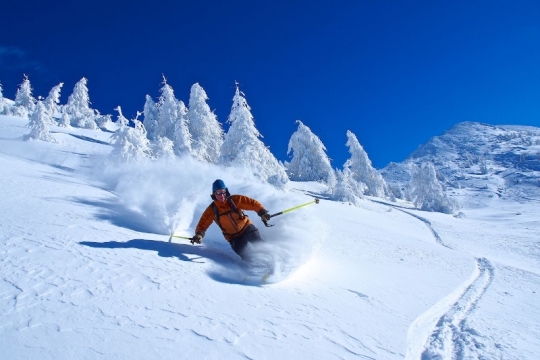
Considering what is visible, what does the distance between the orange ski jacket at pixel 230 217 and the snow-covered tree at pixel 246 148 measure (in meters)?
22.0

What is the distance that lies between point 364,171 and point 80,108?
49787 mm

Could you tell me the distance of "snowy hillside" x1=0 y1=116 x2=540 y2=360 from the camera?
3.47 metres

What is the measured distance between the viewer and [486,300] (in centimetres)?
700

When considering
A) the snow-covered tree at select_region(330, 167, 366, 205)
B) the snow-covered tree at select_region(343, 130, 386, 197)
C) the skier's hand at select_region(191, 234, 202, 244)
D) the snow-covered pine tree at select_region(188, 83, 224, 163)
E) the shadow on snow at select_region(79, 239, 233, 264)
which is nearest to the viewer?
the shadow on snow at select_region(79, 239, 233, 264)

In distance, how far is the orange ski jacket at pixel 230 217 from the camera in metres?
7.68

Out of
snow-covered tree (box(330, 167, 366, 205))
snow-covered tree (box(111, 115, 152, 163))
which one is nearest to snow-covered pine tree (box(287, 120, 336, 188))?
snow-covered tree (box(330, 167, 366, 205))

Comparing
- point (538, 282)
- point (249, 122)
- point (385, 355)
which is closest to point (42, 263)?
point (385, 355)

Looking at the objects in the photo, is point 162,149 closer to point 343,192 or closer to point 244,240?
point 343,192

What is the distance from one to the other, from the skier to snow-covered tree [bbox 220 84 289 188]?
2201cm

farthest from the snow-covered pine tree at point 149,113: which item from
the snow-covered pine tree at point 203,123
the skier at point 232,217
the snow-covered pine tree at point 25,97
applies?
the skier at point 232,217

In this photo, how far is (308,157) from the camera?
46938 mm

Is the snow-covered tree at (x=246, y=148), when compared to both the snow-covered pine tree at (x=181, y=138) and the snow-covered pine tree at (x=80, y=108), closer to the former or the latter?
the snow-covered pine tree at (x=181, y=138)

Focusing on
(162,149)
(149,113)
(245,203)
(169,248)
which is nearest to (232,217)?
(245,203)

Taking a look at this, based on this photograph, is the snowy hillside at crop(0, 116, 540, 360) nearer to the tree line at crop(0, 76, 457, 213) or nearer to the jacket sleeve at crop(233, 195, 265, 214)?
the jacket sleeve at crop(233, 195, 265, 214)
